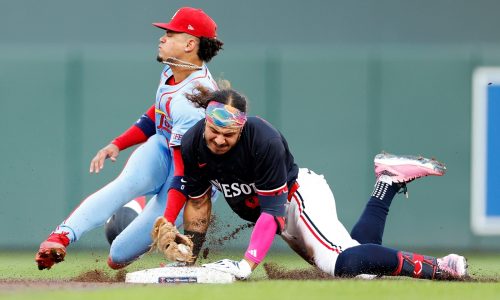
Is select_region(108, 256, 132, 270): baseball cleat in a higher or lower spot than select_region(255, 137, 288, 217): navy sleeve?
lower

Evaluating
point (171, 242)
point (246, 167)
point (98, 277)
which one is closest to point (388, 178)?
point (246, 167)

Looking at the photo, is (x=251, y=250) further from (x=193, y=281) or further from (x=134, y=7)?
(x=134, y=7)

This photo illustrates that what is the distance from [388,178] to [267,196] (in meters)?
1.24

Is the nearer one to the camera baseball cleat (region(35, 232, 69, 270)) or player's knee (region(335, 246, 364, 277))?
player's knee (region(335, 246, 364, 277))

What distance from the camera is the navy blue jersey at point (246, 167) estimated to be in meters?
6.14

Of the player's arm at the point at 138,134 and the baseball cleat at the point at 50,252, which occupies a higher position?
the player's arm at the point at 138,134

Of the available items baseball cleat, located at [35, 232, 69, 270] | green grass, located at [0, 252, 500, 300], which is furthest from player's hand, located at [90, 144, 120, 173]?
green grass, located at [0, 252, 500, 300]

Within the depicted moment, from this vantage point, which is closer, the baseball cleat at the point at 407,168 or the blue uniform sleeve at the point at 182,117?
the blue uniform sleeve at the point at 182,117

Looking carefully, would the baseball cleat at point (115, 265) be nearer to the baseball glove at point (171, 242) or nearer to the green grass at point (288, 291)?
the green grass at point (288, 291)

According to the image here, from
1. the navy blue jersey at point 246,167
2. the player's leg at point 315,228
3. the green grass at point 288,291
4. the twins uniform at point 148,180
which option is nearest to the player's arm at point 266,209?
the navy blue jersey at point 246,167

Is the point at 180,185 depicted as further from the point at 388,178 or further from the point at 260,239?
the point at 388,178

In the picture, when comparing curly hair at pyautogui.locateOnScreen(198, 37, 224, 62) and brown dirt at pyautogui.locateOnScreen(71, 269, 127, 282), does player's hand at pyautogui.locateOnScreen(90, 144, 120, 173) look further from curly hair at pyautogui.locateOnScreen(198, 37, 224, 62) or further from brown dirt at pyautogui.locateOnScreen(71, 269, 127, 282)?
curly hair at pyautogui.locateOnScreen(198, 37, 224, 62)

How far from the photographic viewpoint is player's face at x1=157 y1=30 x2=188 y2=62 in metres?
7.02

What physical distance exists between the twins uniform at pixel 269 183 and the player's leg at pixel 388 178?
0.40 metres
